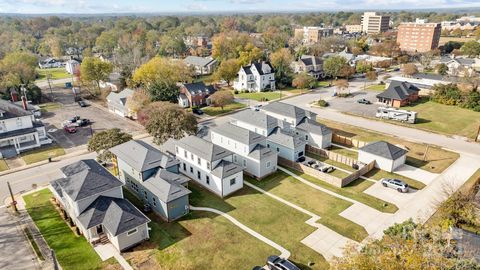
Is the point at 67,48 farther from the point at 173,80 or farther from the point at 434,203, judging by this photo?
the point at 434,203

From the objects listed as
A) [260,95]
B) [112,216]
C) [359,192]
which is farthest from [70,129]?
[359,192]

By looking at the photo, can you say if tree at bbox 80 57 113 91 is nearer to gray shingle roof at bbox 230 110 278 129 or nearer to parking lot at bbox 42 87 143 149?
parking lot at bbox 42 87 143 149

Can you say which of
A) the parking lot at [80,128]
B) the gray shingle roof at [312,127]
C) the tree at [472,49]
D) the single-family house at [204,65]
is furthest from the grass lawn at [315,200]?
the tree at [472,49]

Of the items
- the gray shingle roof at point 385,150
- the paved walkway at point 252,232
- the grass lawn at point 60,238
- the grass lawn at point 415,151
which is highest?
the gray shingle roof at point 385,150

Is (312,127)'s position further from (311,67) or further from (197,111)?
(311,67)

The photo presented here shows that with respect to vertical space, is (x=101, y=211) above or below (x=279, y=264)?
above

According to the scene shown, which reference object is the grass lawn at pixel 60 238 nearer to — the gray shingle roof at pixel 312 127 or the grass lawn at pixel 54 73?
the gray shingle roof at pixel 312 127
